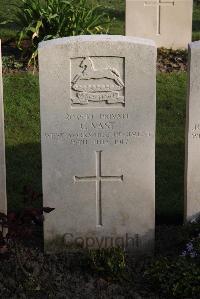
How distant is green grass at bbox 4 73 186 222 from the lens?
7672mm

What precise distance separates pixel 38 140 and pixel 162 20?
148 inches

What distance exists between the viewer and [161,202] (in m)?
7.50

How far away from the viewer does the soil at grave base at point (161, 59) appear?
11.0 metres

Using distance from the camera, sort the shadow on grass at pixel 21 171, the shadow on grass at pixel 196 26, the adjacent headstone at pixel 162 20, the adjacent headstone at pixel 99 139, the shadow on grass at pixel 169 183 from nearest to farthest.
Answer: the adjacent headstone at pixel 99 139, the shadow on grass at pixel 169 183, the shadow on grass at pixel 21 171, the adjacent headstone at pixel 162 20, the shadow on grass at pixel 196 26

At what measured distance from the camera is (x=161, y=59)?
1158cm

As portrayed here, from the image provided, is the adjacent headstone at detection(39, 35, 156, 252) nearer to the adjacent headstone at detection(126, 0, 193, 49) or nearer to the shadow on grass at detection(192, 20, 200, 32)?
the adjacent headstone at detection(126, 0, 193, 49)

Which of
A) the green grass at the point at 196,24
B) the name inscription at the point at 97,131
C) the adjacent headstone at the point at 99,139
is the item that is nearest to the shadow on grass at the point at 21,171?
the adjacent headstone at the point at 99,139

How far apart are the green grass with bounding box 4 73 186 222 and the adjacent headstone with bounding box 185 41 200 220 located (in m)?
0.62

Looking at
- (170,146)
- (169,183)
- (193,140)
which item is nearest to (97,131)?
(193,140)

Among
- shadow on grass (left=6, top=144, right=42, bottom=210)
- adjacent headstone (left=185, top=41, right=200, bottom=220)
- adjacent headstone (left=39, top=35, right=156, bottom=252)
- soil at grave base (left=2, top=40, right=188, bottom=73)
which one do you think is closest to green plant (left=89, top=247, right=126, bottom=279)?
adjacent headstone (left=39, top=35, right=156, bottom=252)

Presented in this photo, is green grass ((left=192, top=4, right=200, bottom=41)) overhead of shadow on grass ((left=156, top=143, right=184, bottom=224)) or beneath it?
overhead

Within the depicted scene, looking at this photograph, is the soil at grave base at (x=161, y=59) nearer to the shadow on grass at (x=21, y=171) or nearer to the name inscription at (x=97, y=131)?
the shadow on grass at (x=21, y=171)

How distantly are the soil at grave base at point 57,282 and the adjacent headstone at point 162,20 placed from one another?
20.1ft

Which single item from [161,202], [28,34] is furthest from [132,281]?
[28,34]
